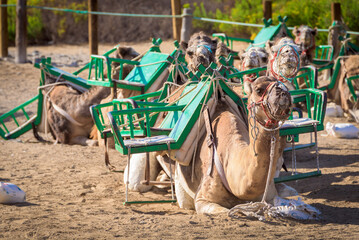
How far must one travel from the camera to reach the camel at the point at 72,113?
31.0 feet

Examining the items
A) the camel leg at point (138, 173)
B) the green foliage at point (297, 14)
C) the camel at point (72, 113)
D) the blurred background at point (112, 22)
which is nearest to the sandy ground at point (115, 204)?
the camel leg at point (138, 173)

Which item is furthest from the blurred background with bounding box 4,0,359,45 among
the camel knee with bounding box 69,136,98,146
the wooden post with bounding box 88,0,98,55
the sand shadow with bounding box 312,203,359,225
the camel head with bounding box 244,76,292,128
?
the camel head with bounding box 244,76,292,128

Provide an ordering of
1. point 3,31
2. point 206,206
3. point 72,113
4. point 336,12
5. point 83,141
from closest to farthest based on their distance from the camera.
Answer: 1. point 206,206
2. point 83,141
3. point 72,113
4. point 336,12
5. point 3,31

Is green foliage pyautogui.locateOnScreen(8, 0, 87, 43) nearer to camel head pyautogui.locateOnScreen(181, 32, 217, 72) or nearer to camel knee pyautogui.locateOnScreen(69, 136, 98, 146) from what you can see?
camel knee pyautogui.locateOnScreen(69, 136, 98, 146)

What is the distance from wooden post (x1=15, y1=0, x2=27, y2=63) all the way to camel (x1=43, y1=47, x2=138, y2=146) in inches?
195

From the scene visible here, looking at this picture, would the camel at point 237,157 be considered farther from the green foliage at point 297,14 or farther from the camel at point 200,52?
the green foliage at point 297,14

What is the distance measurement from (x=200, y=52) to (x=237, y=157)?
6.26ft

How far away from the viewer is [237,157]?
177 inches

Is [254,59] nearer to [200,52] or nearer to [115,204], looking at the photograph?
[200,52]

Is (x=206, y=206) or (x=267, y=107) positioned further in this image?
(x=206, y=206)

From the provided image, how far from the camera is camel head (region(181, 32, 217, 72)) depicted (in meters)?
6.07

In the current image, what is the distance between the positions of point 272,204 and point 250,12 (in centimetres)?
1387

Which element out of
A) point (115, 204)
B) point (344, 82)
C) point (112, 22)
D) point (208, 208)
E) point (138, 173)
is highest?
point (112, 22)

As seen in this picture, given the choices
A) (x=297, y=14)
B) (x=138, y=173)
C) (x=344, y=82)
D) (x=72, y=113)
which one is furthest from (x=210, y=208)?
(x=297, y=14)
